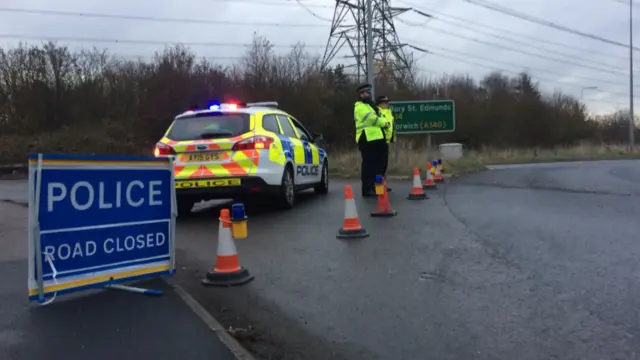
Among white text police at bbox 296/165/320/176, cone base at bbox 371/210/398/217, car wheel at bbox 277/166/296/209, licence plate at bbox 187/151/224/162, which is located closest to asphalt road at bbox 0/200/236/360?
licence plate at bbox 187/151/224/162

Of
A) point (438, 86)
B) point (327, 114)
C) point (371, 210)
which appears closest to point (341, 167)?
point (371, 210)

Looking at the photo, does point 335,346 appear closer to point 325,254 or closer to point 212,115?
point 325,254

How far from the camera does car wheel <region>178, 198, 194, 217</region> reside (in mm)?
9945

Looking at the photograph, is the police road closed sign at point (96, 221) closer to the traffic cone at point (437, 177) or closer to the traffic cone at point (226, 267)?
the traffic cone at point (226, 267)

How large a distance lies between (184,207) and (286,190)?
5.31 ft

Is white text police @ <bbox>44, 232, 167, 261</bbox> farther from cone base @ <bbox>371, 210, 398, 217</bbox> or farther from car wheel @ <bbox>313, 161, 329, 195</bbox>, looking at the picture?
car wheel @ <bbox>313, 161, 329, 195</bbox>

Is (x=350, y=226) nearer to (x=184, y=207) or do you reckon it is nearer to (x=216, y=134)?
(x=216, y=134)

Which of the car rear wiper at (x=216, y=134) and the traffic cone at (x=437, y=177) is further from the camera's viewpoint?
the traffic cone at (x=437, y=177)

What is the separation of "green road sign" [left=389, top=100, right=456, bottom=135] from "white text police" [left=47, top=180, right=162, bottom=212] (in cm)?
1372

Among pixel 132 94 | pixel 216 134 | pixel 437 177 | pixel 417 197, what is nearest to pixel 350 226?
pixel 216 134

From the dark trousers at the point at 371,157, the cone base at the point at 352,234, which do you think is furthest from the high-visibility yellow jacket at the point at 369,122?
the cone base at the point at 352,234

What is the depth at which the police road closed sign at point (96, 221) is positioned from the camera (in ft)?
15.8

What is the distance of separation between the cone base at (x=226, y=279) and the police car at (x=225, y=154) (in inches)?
146

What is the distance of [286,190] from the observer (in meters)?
10.2
